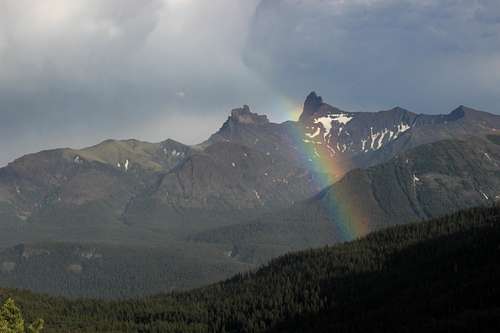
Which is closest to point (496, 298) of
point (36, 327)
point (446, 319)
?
point (446, 319)

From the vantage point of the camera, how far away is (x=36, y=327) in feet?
413

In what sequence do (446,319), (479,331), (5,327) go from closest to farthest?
(5,327), (479,331), (446,319)

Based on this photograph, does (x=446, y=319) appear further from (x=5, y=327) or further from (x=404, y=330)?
(x=5, y=327)

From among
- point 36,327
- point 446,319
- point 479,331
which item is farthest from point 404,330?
point 36,327

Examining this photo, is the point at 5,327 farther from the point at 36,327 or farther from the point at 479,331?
the point at 479,331

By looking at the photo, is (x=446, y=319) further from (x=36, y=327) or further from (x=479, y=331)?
(x=36, y=327)

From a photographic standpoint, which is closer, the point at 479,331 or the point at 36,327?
the point at 36,327

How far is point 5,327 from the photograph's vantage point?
124 metres

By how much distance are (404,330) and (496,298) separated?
97.9ft

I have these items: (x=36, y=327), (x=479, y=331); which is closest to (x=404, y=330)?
(x=479, y=331)

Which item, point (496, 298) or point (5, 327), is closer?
point (5, 327)

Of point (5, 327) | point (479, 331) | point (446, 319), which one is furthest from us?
point (446, 319)

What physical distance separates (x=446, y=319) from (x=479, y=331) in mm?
27173

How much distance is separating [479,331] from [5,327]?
10078 cm
